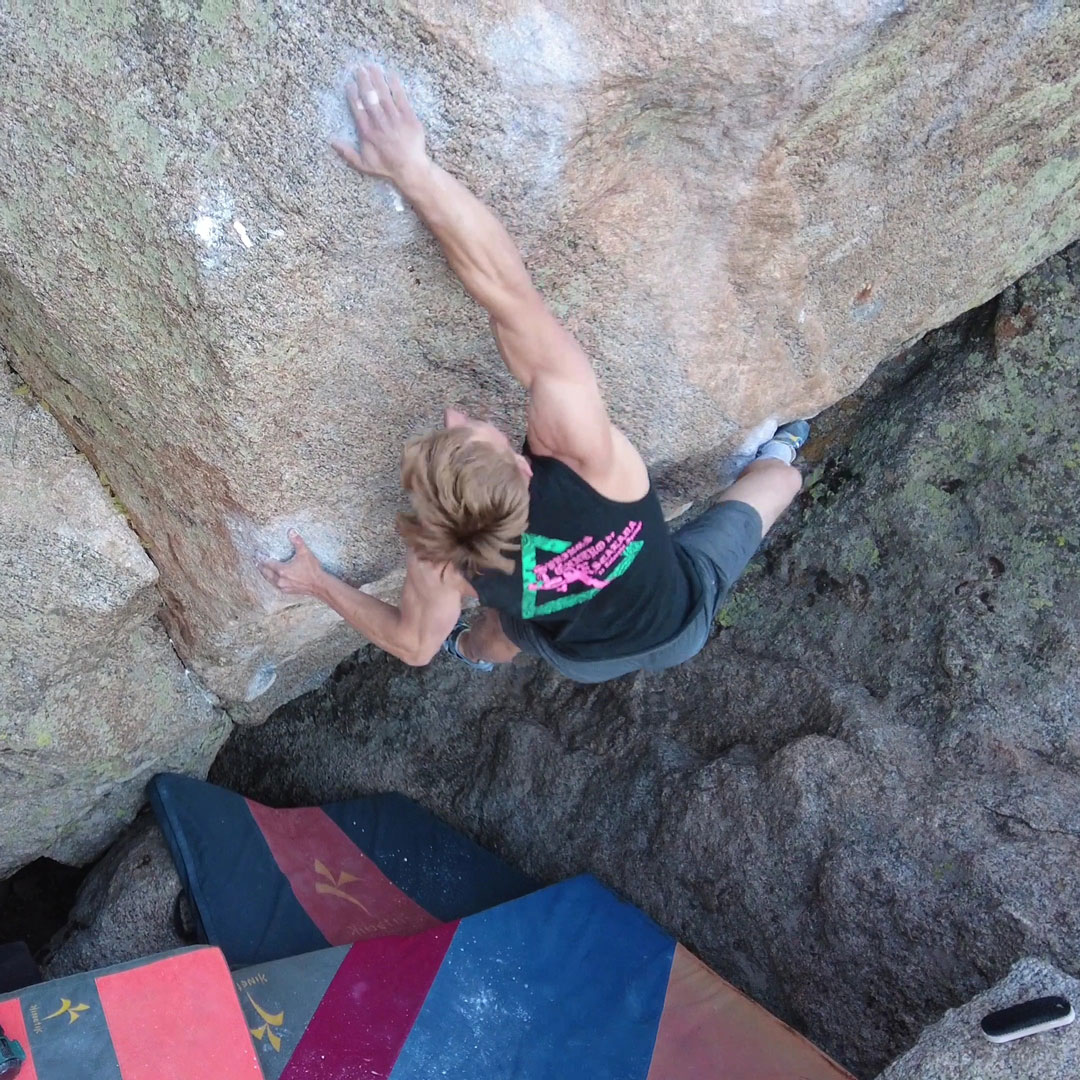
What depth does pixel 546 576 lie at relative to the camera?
6.61ft

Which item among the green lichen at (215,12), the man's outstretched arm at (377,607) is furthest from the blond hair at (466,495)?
the green lichen at (215,12)

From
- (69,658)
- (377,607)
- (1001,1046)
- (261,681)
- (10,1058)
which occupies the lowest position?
(1001,1046)

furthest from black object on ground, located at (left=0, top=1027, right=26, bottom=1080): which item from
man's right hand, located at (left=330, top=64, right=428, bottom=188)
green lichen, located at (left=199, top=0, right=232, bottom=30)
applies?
green lichen, located at (left=199, top=0, right=232, bottom=30)

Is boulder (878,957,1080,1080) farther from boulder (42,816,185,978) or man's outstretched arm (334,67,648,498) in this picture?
boulder (42,816,185,978)

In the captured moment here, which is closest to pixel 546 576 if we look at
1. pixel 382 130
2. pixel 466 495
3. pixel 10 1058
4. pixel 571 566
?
pixel 571 566

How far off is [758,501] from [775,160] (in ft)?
2.65

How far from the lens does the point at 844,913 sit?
260 centimetres

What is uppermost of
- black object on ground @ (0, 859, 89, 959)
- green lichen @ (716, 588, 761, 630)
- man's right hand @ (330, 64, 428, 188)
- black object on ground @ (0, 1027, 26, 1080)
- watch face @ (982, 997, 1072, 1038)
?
man's right hand @ (330, 64, 428, 188)

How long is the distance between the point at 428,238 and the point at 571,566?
27.2 inches

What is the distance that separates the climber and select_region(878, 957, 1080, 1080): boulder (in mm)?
927

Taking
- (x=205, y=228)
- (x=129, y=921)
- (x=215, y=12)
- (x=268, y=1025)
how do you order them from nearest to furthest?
(x=215, y=12) < (x=205, y=228) < (x=268, y=1025) < (x=129, y=921)

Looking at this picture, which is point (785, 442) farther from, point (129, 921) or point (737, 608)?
point (129, 921)

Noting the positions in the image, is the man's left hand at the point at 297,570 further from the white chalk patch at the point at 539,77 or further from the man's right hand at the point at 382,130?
the white chalk patch at the point at 539,77

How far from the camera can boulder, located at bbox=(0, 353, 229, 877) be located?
233 centimetres
